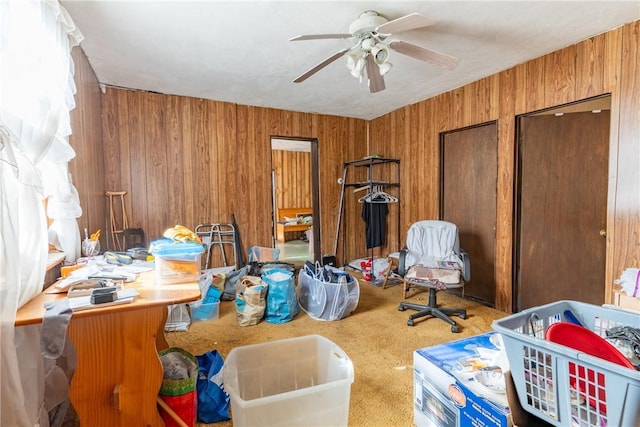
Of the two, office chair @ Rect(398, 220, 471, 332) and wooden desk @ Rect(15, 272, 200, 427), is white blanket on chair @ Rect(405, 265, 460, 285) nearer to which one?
office chair @ Rect(398, 220, 471, 332)

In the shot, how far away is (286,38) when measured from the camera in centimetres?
228

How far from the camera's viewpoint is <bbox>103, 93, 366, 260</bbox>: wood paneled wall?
337 centimetres

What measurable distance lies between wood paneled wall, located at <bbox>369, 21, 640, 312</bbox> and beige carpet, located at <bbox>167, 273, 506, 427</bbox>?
916mm

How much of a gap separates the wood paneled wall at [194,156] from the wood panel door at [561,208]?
2624mm

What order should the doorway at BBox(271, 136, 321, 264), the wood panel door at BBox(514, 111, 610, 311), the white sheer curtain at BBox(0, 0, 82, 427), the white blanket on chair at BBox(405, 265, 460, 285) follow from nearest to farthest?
the white sheer curtain at BBox(0, 0, 82, 427) < the wood panel door at BBox(514, 111, 610, 311) < the white blanket on chair at BBox(405, 265, 460, 285) < the doorway at BBox(271, 136, 321, 264)

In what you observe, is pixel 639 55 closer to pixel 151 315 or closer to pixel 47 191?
pixel 151 315

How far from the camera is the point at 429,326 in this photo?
2.65 metres

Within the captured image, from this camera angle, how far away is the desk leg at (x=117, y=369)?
1.15 m

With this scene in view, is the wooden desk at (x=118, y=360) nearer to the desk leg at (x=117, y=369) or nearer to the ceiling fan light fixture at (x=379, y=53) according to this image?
the desk leg at (x=117, y=369)

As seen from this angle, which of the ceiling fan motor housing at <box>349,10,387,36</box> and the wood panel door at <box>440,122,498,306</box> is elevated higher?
the ceiling fan motor housing at <box>349,10,387,36</box>

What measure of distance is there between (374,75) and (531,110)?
61.7 inches

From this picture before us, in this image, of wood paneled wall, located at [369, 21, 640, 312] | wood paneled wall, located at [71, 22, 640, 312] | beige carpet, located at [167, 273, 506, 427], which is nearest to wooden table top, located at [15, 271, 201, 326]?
beige carpet, located at [167, 273, 506, 427]

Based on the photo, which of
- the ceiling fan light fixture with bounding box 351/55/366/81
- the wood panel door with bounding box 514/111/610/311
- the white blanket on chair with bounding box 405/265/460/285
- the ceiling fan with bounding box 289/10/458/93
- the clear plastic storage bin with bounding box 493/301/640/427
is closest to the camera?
the clear plastic storage bin with bounding box 493/301/640/427

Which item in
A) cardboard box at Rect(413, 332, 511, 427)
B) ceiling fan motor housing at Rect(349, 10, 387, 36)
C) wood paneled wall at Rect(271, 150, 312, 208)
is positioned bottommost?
cardboard box at Rect(413, 332, 511, 427)
